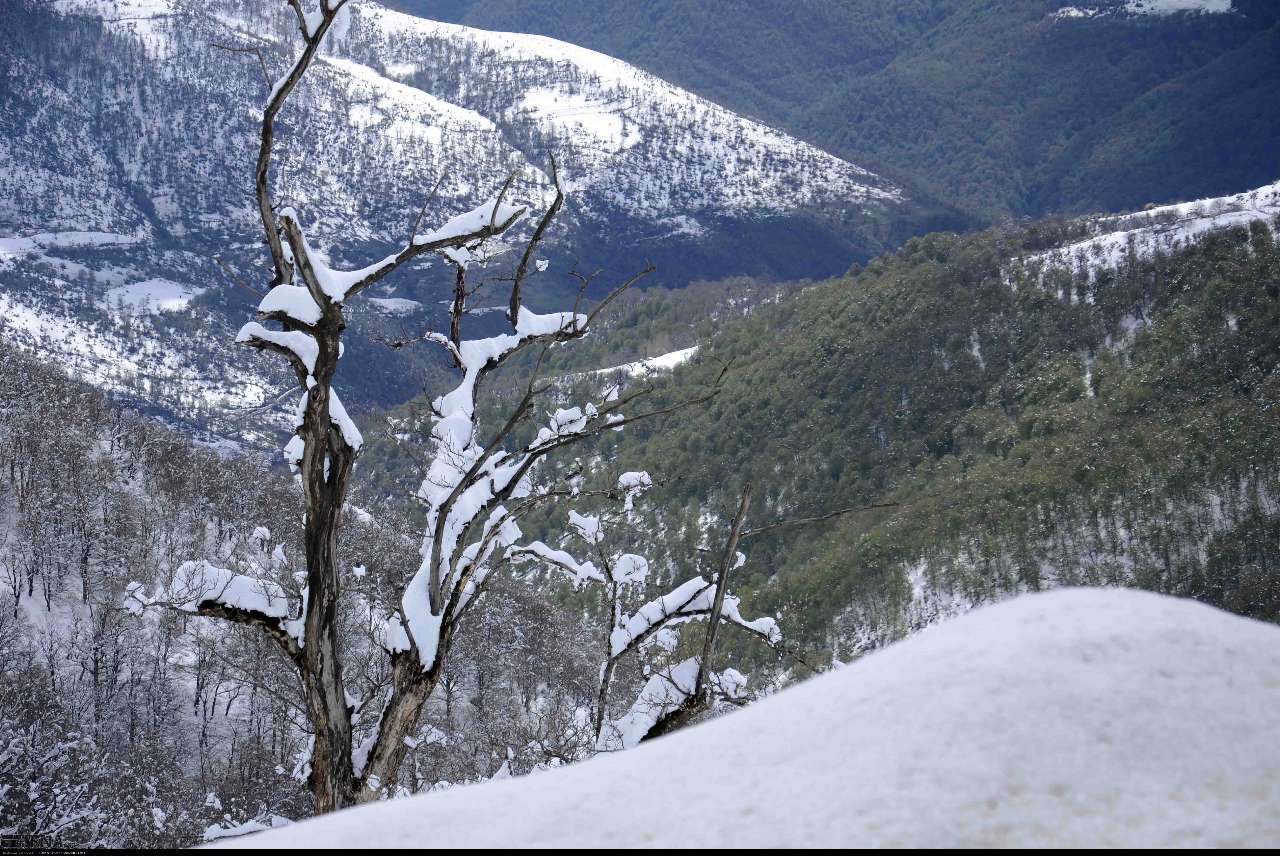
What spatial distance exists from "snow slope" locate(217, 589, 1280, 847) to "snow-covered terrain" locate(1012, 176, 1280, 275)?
148 meters

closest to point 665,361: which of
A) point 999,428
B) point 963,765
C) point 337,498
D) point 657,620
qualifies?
point 999,428

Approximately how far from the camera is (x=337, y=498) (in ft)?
23.1

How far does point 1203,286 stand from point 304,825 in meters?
140

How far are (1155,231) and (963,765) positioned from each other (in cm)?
15831

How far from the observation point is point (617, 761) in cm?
338

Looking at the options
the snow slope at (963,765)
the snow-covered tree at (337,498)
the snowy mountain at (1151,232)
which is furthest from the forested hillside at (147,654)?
the snowy mountain at (1151,232)

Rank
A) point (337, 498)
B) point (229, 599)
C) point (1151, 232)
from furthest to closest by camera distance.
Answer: point (1151, 232)
point (337, 498)
point (229, 599)

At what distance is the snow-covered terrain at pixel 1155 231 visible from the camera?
13925cm

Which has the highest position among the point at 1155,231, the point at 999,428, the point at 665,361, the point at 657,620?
the point at 665,361

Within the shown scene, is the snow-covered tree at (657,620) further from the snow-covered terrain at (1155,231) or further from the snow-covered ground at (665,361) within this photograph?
the snow-covered ground at (665,361)

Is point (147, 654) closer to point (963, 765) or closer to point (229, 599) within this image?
point (229, 599)

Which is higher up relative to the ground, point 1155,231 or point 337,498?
point 1155,231

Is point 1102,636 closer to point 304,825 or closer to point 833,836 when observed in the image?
point 833,836

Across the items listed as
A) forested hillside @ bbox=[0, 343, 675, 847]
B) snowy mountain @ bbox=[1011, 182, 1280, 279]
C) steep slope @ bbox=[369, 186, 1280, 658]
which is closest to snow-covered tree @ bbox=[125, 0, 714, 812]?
forested hillside @ bbox=[0, 343, 675, 847]
